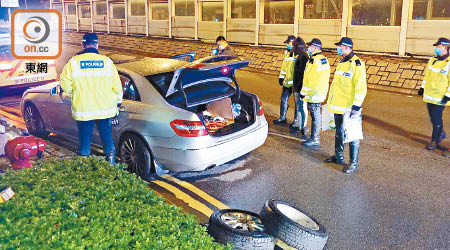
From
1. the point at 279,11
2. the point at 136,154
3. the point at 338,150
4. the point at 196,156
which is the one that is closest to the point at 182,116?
the point at 196,156

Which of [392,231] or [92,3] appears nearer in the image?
[392,231]

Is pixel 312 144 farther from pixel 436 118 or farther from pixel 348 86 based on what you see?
pixel 436 118

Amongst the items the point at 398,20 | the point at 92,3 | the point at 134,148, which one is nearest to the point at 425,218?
the point at 134,148

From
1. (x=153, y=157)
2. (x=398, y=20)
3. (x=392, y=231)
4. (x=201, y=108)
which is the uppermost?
(x=398, y=20)

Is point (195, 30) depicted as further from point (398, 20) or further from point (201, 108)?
point (201, 108)

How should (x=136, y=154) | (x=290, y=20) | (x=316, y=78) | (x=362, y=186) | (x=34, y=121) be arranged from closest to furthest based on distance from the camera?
(x=362, y=186), (x=136, y=154), (x=316, y=78), (x=34, y=121), (x=290, y=20)

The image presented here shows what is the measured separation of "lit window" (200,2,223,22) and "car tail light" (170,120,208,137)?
1788 centimetres

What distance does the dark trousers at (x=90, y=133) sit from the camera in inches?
232

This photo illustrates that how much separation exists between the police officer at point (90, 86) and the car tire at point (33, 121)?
2.69 m

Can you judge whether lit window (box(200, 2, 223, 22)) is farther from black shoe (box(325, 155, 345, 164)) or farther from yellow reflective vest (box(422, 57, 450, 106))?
black shoe (box(325, 155, 345, 164))

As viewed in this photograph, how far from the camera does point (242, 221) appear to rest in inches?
169

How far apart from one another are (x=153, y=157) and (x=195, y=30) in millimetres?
18961

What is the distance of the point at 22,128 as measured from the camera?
907 cm

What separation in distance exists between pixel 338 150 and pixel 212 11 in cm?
1776
